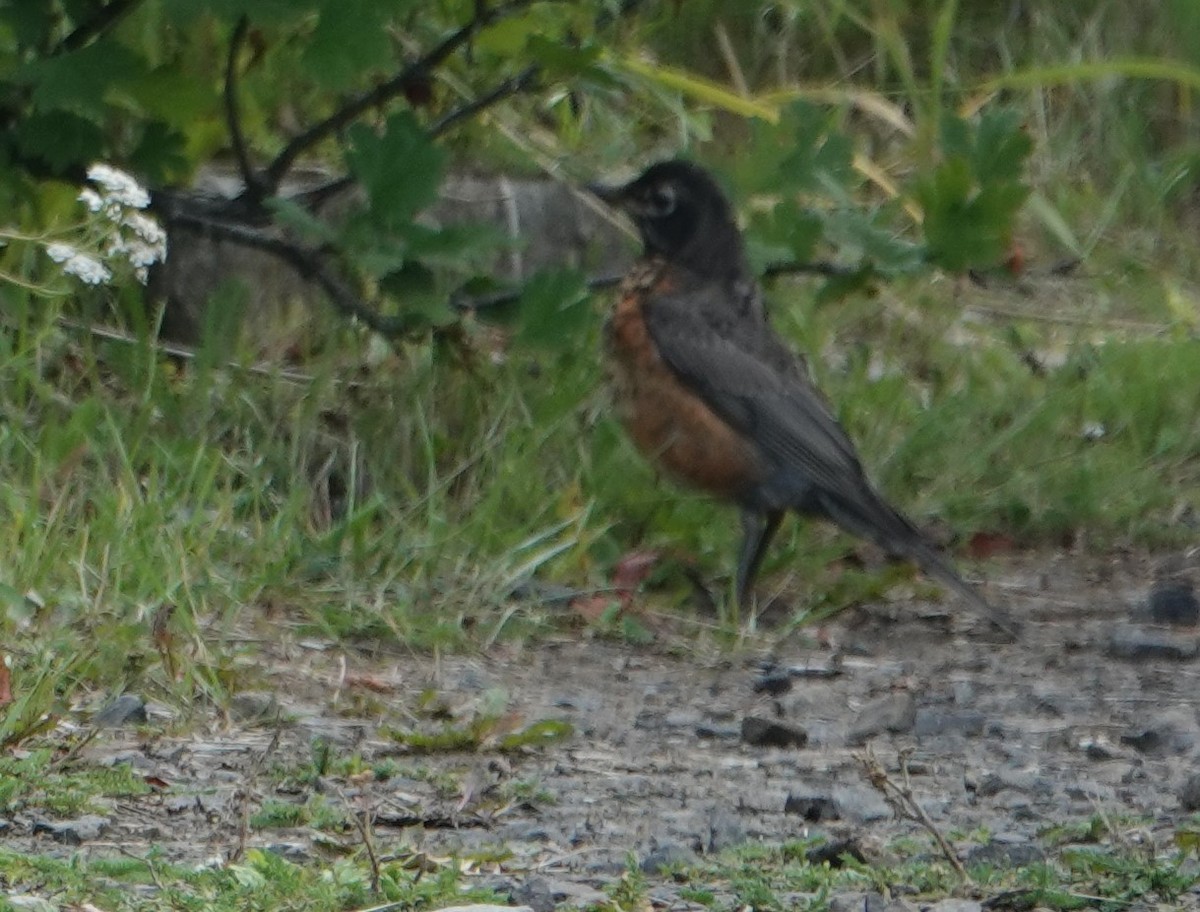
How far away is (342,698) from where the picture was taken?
465cm

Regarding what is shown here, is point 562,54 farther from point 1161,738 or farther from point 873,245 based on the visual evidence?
point 1161,738

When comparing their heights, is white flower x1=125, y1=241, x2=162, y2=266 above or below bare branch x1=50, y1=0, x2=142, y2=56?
below

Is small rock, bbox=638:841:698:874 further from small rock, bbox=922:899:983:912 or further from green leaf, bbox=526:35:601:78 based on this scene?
green leaf, bbox=526:35:601:78

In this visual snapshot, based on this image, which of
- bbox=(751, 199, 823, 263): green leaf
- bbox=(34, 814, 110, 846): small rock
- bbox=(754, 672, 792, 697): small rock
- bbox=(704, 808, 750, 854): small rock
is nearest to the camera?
bbox=(34, 814, 110, 846): small rock

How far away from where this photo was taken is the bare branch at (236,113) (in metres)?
5.62

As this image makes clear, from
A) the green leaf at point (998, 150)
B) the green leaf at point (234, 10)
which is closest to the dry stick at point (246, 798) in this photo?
the green leaf at point (234, 10)

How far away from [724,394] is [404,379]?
85cm

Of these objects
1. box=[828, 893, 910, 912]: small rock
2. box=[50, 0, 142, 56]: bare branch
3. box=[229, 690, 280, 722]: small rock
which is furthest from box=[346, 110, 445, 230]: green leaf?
box=[828, 893, 910, 912]: small rock

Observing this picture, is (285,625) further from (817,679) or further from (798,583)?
(798,583)

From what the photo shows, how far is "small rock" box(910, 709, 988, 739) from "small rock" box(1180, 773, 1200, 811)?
80 cm

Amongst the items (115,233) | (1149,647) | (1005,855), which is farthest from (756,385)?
(1005,855)

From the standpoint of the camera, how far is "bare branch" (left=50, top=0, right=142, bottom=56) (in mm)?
5598

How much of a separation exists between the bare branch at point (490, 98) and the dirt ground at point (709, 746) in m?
1.41

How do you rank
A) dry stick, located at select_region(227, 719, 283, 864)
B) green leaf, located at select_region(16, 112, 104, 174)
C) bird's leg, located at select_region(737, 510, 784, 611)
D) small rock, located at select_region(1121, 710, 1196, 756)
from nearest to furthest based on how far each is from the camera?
dry stick, located at select_region(227, 719, 283, 864) → small rock, located at select_region(1121, 710, 1196, 756) → green leaf, located at select_region(16, 112, 104, 174) → bird's leg, located at select_region(737, 510, 784, 611)
